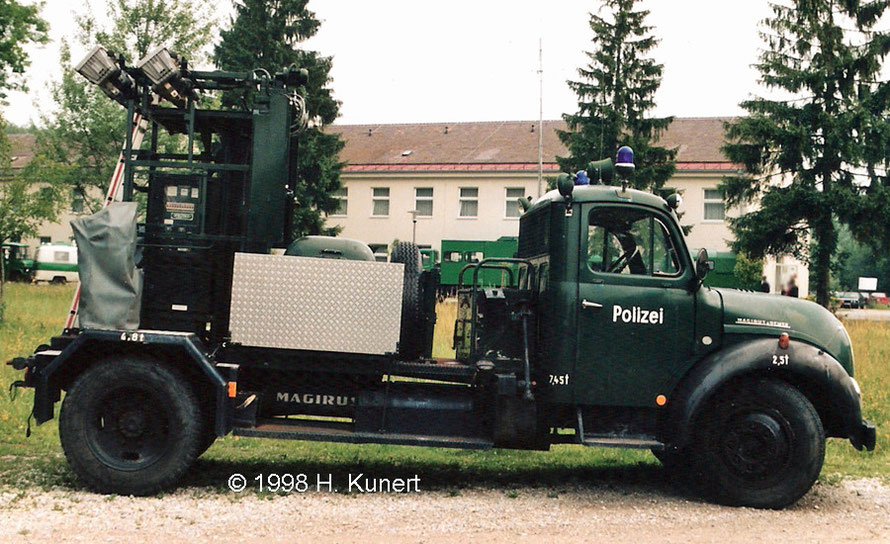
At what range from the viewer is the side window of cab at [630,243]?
7871 mm

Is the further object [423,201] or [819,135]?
[423,201]

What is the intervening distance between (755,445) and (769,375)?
624mm

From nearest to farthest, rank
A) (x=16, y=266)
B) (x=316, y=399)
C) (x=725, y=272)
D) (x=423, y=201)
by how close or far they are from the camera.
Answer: (x=316, y=399)
(x=725, y=272)
(x=423, y=201)
(x=16, y=266)

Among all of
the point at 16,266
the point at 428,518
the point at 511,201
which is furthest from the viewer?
the point at 16,266

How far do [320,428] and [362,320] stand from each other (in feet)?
3.51

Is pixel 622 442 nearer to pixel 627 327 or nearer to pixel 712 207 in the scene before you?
→ pixel 627 327

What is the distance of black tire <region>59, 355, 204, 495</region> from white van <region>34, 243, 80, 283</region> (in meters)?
46.3

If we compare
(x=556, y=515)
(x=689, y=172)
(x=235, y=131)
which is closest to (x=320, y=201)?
(x=689, y=172)

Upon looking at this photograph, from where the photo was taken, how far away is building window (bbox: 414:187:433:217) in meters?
44.9

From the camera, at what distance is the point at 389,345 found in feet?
25.0

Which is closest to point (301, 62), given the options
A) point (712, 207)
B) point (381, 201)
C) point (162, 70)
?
point (381, 201)

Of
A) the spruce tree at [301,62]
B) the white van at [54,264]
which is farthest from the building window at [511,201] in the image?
the white van at [54,264]

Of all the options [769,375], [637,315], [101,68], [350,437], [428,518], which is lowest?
[428,518]

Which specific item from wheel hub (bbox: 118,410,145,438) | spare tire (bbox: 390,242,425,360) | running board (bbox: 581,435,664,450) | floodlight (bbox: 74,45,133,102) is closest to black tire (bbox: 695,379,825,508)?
running board (bbox: 581,435,664,450)
